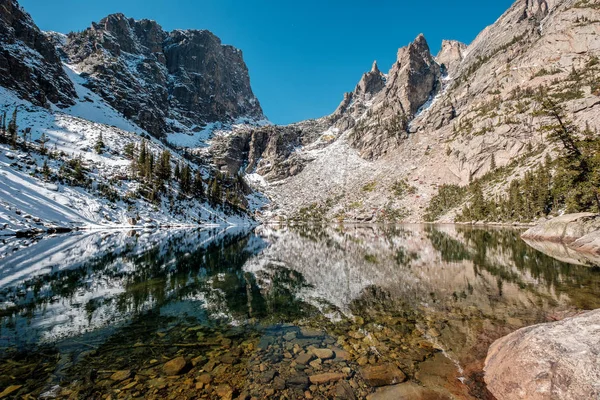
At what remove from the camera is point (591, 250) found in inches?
1141

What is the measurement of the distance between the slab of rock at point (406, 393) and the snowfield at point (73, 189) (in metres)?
65.7

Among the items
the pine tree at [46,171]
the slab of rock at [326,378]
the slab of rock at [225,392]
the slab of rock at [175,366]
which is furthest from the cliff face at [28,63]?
the slab of rock at [326,378]

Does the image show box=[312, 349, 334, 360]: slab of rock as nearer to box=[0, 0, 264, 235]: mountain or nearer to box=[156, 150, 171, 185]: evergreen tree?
box=[0, 0, 264, 235]: mountain

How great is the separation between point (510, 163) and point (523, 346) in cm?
16079

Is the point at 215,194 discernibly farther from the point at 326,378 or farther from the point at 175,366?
the point at 326,378

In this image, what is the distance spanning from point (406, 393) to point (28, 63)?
224m

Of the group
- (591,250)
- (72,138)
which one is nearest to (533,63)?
(591,250)

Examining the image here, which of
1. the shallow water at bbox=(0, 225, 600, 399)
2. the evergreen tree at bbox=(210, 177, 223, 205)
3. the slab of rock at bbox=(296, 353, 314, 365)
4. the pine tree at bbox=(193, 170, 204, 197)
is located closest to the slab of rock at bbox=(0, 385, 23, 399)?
the shallow water at bbox=(0, 225, 600, 399)

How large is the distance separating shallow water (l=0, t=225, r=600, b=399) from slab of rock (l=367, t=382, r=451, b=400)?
28 centimetres

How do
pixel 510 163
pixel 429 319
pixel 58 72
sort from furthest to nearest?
1. pixel 58 72
2. pixel 510 163
3. pixel 429 319

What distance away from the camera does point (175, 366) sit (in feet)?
28.3

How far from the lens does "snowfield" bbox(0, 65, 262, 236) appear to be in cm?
5884

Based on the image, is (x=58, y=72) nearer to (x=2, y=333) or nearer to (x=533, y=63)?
(x=2, y=333)

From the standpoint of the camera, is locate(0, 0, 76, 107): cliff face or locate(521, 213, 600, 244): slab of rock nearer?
locate(521, 213, 600, 244): slab of rock
